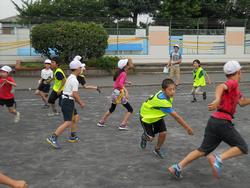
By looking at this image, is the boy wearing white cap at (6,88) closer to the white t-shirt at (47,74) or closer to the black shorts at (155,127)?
the white t-shirt at (47,74)

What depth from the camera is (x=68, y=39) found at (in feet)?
66.6

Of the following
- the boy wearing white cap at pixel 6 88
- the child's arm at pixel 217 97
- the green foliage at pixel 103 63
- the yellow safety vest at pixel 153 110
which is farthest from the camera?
the green foliage at pixel 103 63

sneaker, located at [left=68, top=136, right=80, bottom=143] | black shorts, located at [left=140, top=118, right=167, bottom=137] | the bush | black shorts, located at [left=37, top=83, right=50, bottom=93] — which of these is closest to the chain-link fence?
the bush

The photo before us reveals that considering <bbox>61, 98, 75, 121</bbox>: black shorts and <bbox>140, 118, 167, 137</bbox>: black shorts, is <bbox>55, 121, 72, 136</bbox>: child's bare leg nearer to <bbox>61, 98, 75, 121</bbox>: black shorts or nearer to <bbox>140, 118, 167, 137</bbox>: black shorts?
<bbox>61, 98, 75, 121</bbox>: black shorts

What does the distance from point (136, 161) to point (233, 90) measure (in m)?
1.99

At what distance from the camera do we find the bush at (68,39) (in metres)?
20.3

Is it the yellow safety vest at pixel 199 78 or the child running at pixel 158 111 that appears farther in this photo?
the yellow safety vest at pixel 199 78

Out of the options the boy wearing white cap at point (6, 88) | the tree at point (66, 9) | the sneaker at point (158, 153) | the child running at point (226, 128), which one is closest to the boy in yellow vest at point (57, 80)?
the boy wearing white cap at point (6, 88)

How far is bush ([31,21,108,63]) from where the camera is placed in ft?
Result: 66.6

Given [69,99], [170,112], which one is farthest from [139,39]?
[170,112]

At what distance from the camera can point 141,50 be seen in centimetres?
2567

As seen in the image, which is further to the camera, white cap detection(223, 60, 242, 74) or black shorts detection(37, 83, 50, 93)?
black shorts detection(37, 83, 50, 93)

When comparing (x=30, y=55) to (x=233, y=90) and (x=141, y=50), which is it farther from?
(x=233, y=90)

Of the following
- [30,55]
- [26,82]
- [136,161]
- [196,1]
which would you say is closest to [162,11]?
[196,1]
